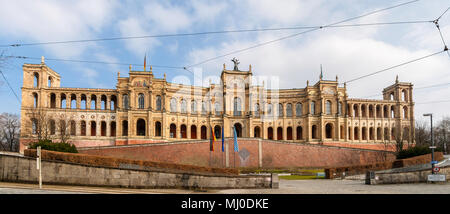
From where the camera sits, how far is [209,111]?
57562 millimetres

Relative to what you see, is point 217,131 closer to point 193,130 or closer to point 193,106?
point 193,130

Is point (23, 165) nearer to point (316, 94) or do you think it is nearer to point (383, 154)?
point (383, 154)

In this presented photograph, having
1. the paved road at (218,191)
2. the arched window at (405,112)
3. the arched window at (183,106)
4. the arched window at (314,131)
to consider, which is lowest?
the paved road at (218,191)

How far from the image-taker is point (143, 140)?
49.8 metres

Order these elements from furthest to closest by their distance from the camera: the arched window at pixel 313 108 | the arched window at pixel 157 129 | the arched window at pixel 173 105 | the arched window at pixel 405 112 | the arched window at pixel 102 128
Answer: the arched window at pixel 405 112, the arched window at pixel 313 108, the arched window at pixel 173 105, the arched window at pixel 157 129, the arched window at pixel 102 128

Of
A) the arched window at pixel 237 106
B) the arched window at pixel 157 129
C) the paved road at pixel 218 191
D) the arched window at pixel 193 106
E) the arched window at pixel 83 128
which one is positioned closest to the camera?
the paved road at pixel 218 191

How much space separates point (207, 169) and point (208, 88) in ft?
129

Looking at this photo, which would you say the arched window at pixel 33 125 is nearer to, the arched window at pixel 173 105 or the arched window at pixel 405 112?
the arched window at pixel 173 105

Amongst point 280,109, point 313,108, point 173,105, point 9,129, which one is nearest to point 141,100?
point 173,105

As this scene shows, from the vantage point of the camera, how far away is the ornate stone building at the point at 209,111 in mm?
50562

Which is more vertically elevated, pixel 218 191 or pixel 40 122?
pixel 40 122

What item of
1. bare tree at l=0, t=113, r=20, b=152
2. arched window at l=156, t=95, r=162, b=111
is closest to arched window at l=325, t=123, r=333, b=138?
arched window at l=156, t=95, r=162, b=111

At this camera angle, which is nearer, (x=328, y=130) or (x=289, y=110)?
(x=289, y=110)

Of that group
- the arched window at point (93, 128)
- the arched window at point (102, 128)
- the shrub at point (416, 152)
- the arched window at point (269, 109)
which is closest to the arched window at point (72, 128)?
the arched window at point (93, 128)
